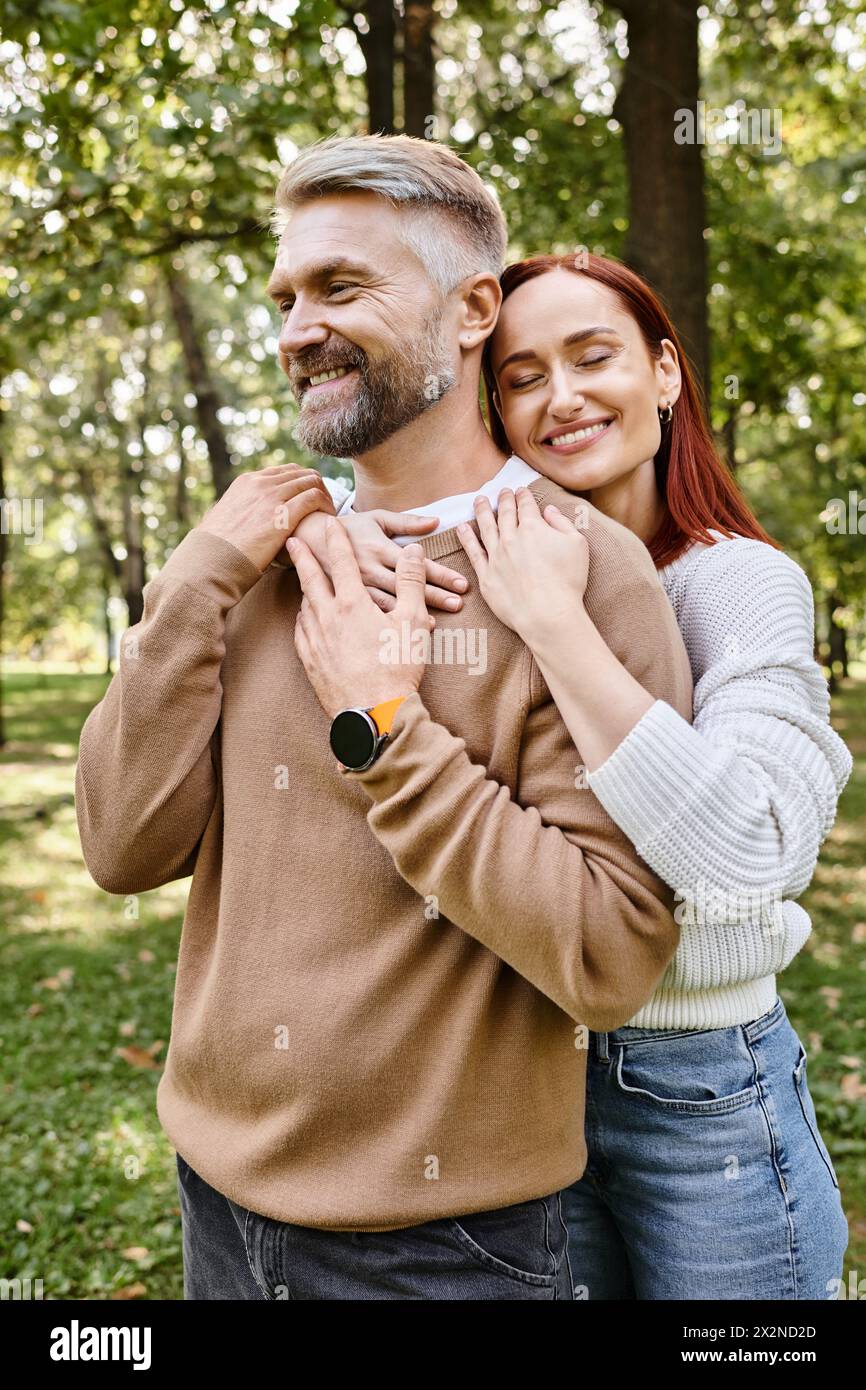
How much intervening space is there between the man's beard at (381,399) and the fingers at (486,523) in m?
0.20

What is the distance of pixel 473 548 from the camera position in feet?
6.52

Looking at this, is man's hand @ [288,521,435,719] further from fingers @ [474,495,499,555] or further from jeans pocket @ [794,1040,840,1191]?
jeans pocket @ [794,1040,840,1191]

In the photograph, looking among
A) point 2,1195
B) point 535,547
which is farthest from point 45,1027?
point 535,547

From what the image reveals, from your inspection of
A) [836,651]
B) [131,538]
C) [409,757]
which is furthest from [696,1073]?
[836,651]

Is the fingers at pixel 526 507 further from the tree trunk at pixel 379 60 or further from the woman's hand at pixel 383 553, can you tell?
the tree trunk at pixel 379 60

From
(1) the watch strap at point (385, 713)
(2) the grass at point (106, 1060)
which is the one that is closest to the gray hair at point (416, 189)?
(1) the watch strap at point (385, 713)

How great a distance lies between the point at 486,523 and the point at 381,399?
0.97ft

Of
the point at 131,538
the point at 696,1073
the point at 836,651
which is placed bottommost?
the point at 836,651

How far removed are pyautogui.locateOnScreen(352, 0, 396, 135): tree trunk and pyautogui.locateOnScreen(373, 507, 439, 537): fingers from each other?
5.16 metres

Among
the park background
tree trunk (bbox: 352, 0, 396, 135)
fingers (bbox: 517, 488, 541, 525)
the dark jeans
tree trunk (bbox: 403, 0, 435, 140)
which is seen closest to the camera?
the dark jeans

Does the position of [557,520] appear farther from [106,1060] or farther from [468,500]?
[106,1060]

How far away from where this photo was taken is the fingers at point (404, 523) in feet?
6.80

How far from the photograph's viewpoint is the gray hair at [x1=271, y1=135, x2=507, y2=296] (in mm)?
2018

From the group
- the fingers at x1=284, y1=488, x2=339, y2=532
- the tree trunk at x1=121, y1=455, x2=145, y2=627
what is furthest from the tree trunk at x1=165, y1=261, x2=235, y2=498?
the fingers at x1=284, y1=488, x2=339, y2=532
